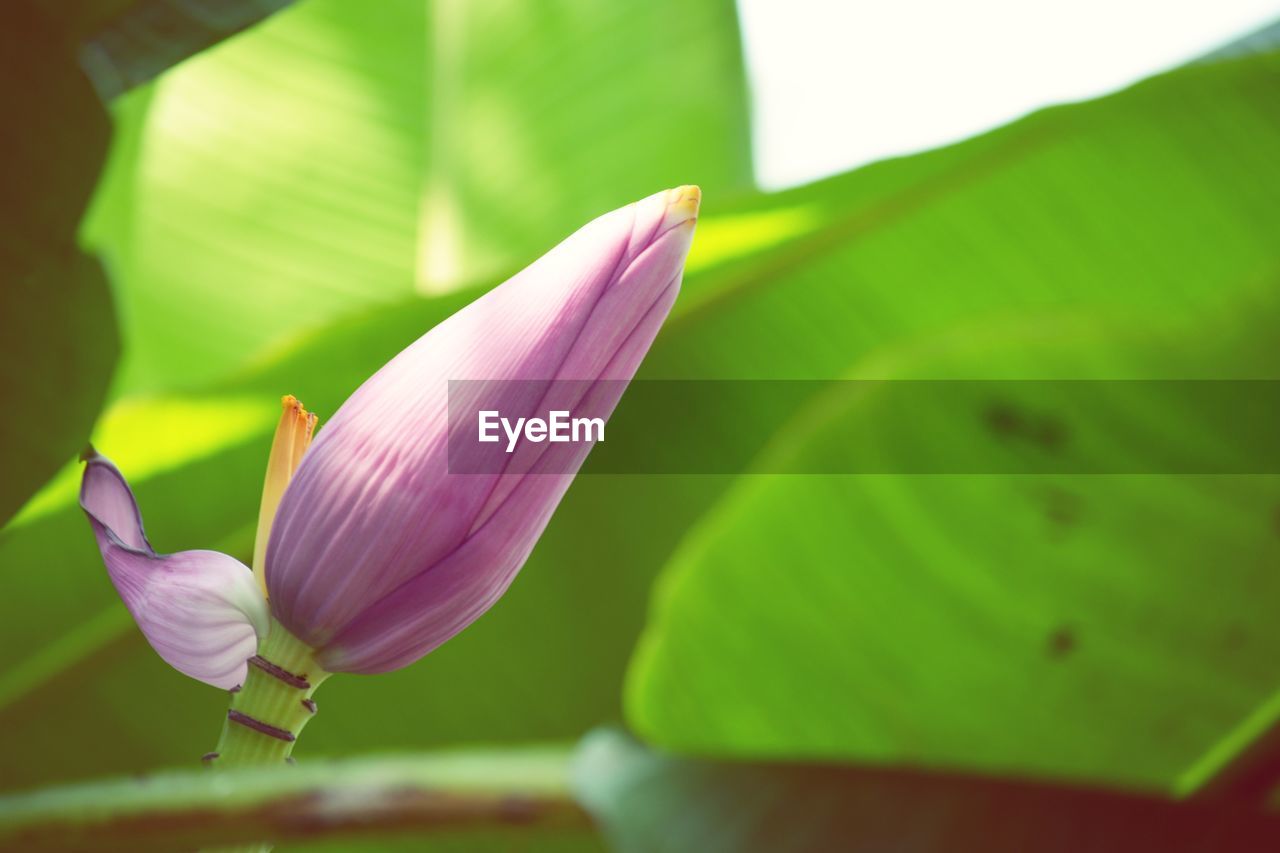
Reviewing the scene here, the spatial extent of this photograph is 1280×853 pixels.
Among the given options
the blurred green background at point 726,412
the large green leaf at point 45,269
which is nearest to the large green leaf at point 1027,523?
the blurred green background at point 726,412

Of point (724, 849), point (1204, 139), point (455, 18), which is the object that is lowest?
point (724, 849)

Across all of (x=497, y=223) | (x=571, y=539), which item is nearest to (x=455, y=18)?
(x=497, y=223)

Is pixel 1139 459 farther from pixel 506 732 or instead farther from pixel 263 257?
pixel 263 257

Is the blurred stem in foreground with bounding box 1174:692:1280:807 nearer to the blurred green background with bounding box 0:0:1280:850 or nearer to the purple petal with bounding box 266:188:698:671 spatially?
the blurred green background with bounding box 0:0:1280:850

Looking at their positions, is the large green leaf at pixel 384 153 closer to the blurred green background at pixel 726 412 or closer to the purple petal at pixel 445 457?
the blurred green background at pixel 726 412

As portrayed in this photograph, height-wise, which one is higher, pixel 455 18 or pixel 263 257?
pixel 455 18

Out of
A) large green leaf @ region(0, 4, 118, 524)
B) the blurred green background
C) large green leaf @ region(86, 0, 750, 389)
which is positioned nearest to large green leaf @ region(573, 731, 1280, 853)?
the blurred green background

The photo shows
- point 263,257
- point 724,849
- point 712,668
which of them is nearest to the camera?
point 724,849
